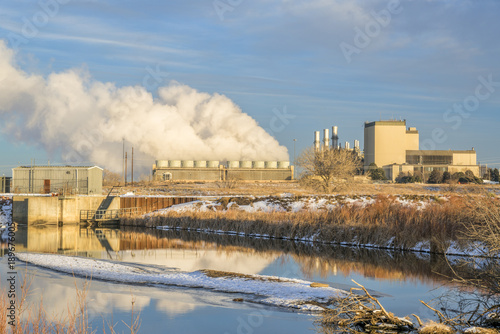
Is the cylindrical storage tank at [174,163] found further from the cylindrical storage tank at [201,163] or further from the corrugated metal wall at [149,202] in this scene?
the corrugated metal wall at [149,202]

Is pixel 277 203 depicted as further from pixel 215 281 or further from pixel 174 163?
pixel 174 163

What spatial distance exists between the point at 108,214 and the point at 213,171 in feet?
180

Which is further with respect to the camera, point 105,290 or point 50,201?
point 50,201

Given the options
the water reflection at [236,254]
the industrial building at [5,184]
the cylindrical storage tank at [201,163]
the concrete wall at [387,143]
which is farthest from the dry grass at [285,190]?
the concrete wall at [387,143]

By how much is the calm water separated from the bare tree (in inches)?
743

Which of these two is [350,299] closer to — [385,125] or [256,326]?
[256,326]

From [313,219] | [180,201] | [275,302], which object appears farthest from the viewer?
[180,201]

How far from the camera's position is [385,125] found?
11619 cm

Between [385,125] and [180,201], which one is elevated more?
[385,125]

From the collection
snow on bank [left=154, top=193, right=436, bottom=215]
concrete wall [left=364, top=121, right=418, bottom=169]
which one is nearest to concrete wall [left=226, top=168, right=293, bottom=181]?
concrete wall [left=364, top=121, right=418, bottom=169]

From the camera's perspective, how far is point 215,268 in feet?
67.9

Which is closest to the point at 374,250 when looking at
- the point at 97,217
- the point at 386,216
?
the point at 386,216

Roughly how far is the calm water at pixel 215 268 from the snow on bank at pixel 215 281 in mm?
574

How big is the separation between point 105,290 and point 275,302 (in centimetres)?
505
